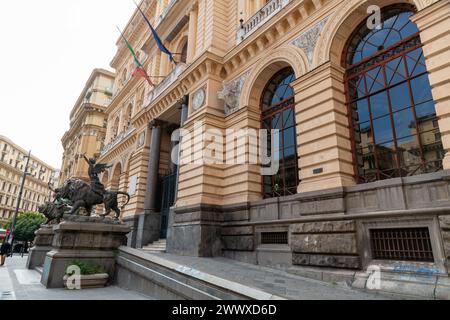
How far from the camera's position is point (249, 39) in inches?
531

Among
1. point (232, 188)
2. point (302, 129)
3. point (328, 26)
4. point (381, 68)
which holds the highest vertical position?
point (328, 26)

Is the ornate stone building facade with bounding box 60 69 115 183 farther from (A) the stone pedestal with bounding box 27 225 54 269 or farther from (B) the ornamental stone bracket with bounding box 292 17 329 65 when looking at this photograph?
(B) the ornamental stone bracket with bounding box 292 17 329 65

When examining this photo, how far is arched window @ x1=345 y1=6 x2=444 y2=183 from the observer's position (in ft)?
26.2

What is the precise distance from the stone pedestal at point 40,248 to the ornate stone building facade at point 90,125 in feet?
87.6

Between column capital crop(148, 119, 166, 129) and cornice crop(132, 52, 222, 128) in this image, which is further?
column capital crop(148, 119, 166, 129)

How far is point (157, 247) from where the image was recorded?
16.0m

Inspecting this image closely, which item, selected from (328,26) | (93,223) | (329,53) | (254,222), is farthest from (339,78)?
(93,223)

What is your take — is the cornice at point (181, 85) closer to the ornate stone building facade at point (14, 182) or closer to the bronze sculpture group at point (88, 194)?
the bronze sculpture group at point (88, 194)

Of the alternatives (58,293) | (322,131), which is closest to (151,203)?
(58,293)

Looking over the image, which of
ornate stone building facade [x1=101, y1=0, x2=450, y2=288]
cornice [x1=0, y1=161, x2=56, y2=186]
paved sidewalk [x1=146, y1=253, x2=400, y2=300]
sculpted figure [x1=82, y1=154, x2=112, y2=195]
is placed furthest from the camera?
cornice [x1=0, y1=161, x2=56, y2=186]

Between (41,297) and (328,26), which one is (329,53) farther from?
(41,297)

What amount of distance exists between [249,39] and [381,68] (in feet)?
20.1

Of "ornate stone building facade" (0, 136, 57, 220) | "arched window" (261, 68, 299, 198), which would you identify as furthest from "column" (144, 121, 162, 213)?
"ornate stone building facade" (0, 136, 57, 220)

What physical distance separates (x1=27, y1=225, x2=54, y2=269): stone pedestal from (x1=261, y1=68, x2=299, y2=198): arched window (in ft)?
33.8
